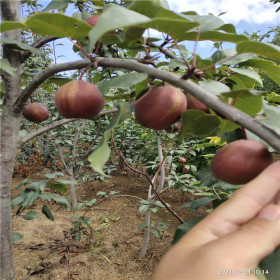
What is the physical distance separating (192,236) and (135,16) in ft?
1.26

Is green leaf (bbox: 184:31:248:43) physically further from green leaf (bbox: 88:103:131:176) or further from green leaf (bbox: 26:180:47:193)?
green leaf (bbox: 26:180:47:193)

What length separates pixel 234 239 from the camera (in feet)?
1.27

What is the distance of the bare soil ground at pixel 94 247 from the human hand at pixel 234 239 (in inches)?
58.5

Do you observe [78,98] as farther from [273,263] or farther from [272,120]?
[273,263]

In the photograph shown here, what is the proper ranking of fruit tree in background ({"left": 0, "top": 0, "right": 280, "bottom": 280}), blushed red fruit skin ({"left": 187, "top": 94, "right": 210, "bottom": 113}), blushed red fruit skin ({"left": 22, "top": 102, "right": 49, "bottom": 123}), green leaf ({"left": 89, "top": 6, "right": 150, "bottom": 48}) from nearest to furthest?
green leaf ({"left": 89, "top": 6, "right": 150, "bottom": 48})
fruit tree in background ({"left": 0, "top": 0, "right": 280, "bottom": 280})
blushed red fruit skin ({"left": 187, "top": 94, "right": 210, "bottom": 113})
blushed red fruit skin ({"left": 22, "top": 102, "right": 49, "bottom": 123})

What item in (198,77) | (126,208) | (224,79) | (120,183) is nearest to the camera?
(198,77)

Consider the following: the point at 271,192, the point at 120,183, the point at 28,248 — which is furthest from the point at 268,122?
the point at 120,183

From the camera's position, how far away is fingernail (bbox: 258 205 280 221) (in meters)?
0.41

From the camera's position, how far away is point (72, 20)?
0.56 meters

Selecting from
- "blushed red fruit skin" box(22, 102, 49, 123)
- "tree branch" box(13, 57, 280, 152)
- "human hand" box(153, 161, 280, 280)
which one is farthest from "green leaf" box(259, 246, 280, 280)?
"blushed red fruit skin" box(22, 102, 49, 123)

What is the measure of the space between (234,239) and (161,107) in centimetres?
33

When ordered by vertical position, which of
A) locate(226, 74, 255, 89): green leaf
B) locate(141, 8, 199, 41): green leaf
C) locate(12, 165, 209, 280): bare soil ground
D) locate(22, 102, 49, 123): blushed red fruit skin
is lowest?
locate(12, 165, 209, 280): bare soil ground

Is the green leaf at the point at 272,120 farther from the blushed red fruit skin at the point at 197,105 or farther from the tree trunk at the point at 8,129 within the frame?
the tree trunk at the point at 8,129

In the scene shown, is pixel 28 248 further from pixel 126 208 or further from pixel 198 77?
pixel 198 77
